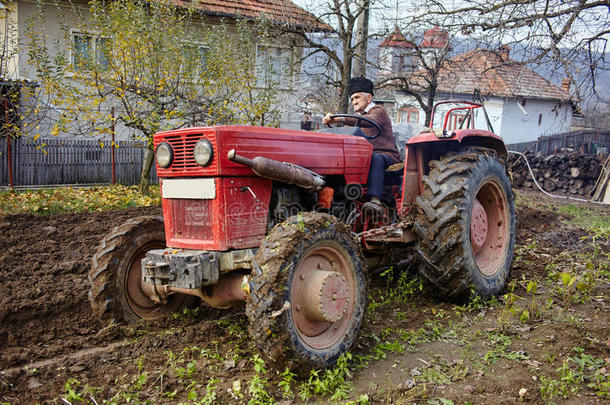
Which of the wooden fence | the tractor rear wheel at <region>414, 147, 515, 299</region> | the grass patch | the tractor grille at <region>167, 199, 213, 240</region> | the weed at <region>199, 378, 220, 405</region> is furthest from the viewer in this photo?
the wooden fence

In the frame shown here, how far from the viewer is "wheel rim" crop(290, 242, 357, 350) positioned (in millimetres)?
3188

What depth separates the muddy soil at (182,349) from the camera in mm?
2941

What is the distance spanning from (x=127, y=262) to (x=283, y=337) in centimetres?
159

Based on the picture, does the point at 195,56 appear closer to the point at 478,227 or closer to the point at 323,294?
the point at 478,227

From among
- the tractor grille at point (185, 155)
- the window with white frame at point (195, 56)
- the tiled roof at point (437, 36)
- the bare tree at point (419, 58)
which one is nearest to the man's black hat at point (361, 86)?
the tractor grille at point (185, 155)

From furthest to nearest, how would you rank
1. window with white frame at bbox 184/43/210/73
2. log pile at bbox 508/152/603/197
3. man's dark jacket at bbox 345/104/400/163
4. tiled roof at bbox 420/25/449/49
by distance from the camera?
log pile at bbox 508/152/603/197, window with white frame at bbox 184/43/210/73, tiled roof at bbox 420/25/449/49, man's dark jacket at bbox 345/104/400/163

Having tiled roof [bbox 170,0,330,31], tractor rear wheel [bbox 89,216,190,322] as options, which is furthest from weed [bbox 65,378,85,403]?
tiled roof [bbox 170,0,330,31]

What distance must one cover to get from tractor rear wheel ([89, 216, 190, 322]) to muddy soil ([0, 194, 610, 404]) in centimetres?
14

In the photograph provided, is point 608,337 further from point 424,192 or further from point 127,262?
point 127,262

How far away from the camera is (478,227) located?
4770 millimetres

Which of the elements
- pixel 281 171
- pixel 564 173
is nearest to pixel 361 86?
pixel 281 171

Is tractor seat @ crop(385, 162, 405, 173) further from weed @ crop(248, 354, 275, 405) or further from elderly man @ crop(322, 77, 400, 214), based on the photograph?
weed @ crop(248, 354, 275, 405)

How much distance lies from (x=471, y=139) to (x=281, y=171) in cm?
248

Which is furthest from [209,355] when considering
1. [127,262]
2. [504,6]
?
[504,6]
